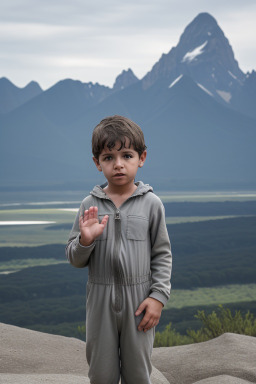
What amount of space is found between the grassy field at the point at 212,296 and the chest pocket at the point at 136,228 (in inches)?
405

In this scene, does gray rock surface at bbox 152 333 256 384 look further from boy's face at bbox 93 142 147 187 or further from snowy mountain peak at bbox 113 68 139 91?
snowy mountain peak at bbox 113 68 139 91

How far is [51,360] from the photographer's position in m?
5.25

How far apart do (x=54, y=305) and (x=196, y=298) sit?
3.31m

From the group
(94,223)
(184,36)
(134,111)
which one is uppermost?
(184,36)

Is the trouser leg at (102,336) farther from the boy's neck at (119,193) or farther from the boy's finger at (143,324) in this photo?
the boy's neck at (119,193)

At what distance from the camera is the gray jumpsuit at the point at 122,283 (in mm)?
3176

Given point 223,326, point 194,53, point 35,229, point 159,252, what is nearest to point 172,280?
point 223,326

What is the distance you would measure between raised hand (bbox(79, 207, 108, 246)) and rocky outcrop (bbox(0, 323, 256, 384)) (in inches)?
65.4

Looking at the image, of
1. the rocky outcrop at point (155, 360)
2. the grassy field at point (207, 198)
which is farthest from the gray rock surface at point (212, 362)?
the grassy field at point (207, 198)

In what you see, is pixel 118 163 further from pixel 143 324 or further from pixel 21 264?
pixel 21 264

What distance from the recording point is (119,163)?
3191mm

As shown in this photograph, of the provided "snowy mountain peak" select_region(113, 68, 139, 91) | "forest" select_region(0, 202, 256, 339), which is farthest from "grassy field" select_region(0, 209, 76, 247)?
"snowy mountain peak" select_region(113, 68, 139, 91)

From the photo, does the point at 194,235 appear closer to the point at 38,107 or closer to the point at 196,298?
the point at 196,298

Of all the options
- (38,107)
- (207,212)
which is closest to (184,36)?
(38,107)
